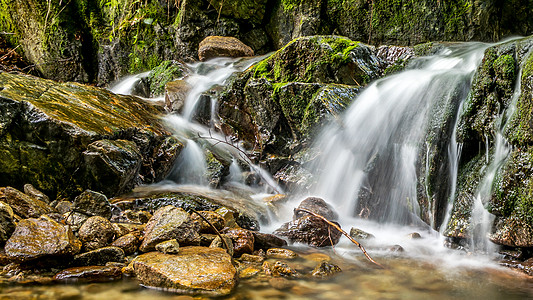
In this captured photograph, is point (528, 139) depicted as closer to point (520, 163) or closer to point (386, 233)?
point (520, 163)

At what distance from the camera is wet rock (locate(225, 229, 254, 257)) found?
10.8 feet

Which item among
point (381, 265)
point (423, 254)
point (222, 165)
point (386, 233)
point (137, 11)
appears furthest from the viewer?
point (137, 11)

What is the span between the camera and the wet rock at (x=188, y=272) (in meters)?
2.35

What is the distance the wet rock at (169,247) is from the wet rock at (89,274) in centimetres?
33

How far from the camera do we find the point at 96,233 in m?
2.94

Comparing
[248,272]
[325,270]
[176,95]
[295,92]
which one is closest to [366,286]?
[325,270]

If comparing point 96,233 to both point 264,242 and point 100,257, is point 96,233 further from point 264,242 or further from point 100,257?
point 264,242

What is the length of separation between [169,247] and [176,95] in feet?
19.5

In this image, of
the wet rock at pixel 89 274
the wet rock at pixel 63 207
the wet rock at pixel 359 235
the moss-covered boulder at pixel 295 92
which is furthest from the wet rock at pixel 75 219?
the moss-covered boulder at pixel 295 92

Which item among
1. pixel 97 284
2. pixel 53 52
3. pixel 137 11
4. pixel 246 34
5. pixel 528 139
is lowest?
pixel 97 284

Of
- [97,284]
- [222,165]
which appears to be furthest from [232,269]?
[222,165]

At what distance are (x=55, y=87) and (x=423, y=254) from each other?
237 inches

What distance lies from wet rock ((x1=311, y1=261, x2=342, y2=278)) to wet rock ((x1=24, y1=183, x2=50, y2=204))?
3279mm

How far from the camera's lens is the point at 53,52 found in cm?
1280
